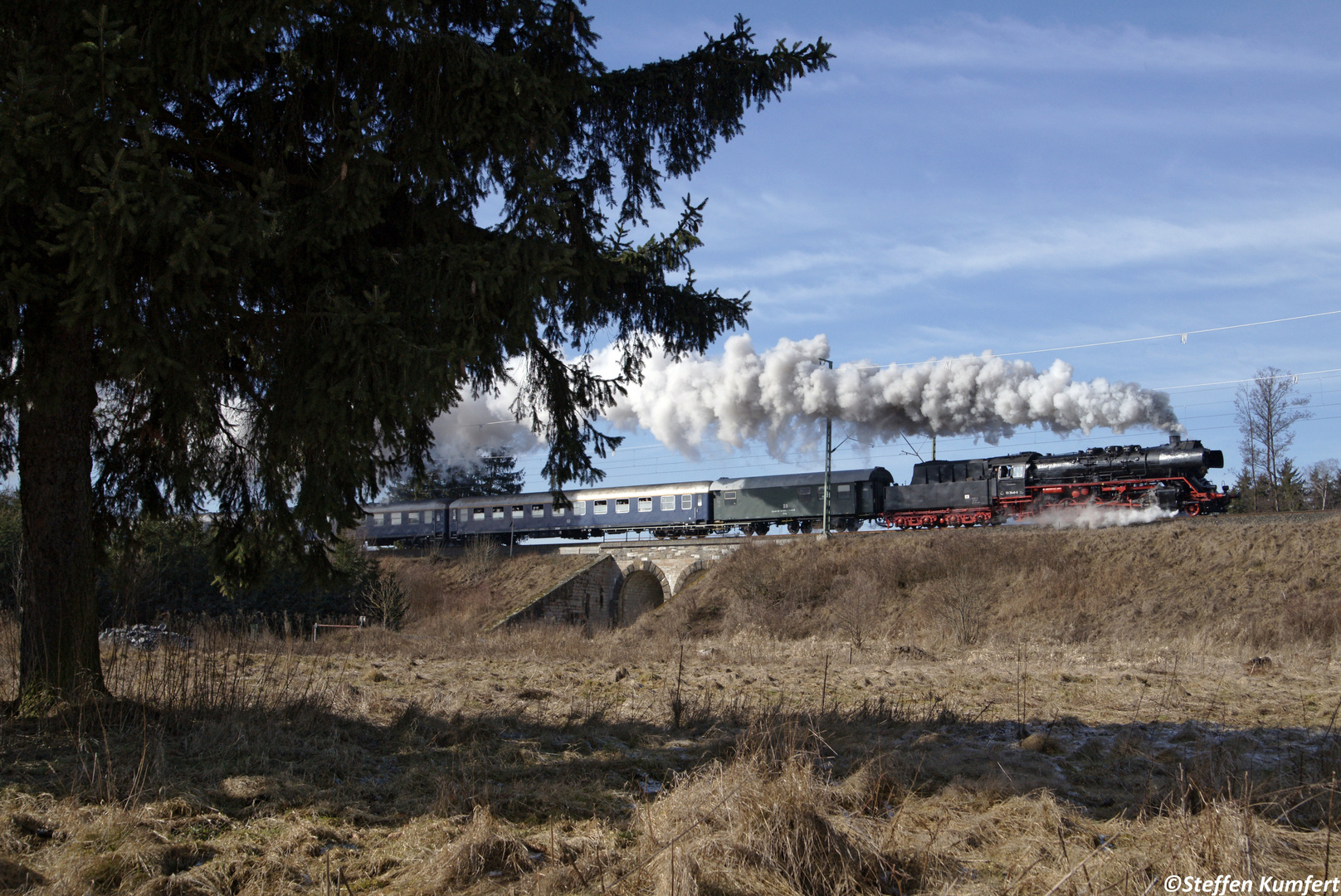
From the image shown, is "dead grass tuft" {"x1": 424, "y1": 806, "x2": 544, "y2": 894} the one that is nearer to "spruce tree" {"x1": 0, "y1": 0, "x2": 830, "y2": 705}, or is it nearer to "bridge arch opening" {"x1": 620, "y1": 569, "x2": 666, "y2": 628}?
"spruce tree" {"x1": 0, "y1": 0, "x2": 830, "y2": 705}

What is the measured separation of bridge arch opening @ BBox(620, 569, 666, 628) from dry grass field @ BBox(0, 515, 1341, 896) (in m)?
22.0

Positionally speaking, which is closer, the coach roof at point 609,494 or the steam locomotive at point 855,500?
the steam locomotive at point 855,500

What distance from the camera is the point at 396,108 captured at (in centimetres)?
598

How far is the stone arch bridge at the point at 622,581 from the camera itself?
3066 cm

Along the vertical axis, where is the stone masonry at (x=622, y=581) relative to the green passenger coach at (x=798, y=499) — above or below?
below

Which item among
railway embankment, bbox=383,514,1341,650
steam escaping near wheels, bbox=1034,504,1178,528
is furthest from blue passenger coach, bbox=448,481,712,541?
steam escaping near wheels, bbox=1034,504,1178,528

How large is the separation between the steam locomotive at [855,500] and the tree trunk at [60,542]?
66.9 ft

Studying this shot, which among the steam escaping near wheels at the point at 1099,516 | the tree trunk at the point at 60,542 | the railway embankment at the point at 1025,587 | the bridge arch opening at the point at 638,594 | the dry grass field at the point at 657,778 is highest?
the tree trunk at the point at 60,542

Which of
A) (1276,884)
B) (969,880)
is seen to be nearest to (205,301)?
(969,880)

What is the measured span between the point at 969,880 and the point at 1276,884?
113 centimetres

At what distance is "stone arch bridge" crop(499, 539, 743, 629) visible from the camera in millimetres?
30656

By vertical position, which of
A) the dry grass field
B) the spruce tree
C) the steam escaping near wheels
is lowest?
the dry grass field

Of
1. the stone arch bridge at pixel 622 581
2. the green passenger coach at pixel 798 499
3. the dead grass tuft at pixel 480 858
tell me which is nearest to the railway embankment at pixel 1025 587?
the stone arch bridge at pixel 622 581

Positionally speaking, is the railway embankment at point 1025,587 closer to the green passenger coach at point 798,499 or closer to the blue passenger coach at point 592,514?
the green passenger coach at point 798,499
